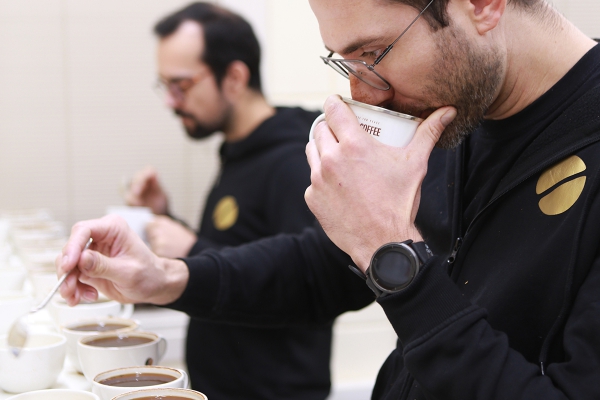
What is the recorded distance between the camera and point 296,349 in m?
1.88

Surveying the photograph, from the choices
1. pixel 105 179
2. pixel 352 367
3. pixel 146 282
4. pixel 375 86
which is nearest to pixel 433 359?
pixel 375 86

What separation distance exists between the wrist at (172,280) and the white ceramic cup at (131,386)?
283 millimetres

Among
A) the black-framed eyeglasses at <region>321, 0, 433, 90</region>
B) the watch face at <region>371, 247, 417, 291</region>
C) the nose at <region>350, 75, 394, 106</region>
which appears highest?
the black-framed eyeglasses at <region>321, 0, 433, 90</region>

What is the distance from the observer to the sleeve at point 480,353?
0.70 meters

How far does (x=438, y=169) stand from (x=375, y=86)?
0.23 meters

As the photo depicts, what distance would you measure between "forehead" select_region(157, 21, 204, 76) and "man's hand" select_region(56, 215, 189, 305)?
4.56ft

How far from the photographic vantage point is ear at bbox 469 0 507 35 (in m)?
0.93

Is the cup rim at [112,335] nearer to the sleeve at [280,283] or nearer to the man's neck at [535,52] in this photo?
the sleeve at [280,283]

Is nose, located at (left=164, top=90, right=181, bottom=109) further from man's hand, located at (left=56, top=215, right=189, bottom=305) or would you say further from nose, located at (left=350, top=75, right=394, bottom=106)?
nose, located at (left=350, top=75, right=394, bottom=106)

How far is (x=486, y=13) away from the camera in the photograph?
0.93 metres

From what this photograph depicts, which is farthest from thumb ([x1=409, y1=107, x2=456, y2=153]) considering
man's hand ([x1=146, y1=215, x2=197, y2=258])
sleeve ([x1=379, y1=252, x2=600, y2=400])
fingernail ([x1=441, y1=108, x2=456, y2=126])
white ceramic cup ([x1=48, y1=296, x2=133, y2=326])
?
man's hand ([x1=146, y1=215, x2=197, y2=258])

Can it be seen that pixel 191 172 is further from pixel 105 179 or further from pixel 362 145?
pixel 362 145

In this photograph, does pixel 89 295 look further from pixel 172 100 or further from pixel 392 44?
pixel 172 100

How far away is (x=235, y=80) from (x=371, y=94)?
1482mm
